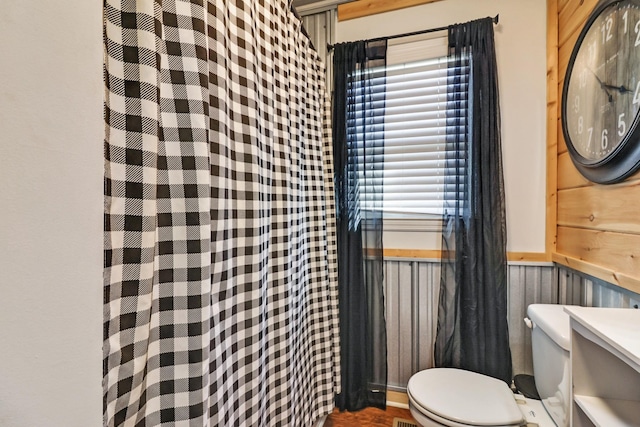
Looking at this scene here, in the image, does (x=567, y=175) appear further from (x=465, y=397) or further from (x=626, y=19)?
(x=465, y=397)

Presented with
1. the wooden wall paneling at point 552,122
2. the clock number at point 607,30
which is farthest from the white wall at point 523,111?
the clock number at point 607,30

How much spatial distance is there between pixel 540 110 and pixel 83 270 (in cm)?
194

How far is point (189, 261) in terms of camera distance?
657 millimetres

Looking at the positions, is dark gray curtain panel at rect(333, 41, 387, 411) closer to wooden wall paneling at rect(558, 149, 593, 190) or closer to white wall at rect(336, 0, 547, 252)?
white wall at rect(336, 0, 547, 252)

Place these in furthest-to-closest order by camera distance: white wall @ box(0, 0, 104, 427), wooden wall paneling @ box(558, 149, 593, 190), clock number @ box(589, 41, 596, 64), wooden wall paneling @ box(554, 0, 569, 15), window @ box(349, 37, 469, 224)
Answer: window @ box(349, 37, 469, 224), wooden wall paneling @ box(554, 0, 569, 15), wooden wall paneling @ box(558, 149, 593, 190), clock number @ box(589, 41, 596, 64), white wall @ box(0, 0, 104, 427)

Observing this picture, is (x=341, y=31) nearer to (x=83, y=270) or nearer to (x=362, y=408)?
(x=83, y=270)

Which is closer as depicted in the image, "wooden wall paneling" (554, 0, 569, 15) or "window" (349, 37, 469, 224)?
"wooden wall paneling" (554, 0, 569, 15)

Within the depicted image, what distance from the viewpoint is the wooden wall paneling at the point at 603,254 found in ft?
3.32

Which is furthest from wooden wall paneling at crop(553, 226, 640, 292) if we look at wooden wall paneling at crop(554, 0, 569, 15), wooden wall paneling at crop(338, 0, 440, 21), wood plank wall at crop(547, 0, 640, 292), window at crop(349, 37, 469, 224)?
wooden wall paneling at crop(338, 0, 440, 21)

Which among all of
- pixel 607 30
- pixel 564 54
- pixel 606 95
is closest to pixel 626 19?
pixel 607 30

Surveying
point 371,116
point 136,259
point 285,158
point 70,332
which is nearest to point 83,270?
point 70,332

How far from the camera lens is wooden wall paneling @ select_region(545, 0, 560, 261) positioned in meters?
1.49

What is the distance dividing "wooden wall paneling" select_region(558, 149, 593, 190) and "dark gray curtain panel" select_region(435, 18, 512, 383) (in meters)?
0.26

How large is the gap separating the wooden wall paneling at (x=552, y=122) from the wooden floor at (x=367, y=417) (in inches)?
45.8
